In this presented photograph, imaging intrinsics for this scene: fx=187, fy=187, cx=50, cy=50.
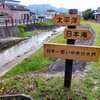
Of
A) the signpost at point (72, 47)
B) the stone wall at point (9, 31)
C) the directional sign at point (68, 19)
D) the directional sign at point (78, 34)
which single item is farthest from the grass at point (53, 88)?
the stone wall at point (9, 31)

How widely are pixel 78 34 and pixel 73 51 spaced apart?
485mm

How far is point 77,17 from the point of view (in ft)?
16.5

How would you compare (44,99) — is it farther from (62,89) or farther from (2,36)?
(2,36)

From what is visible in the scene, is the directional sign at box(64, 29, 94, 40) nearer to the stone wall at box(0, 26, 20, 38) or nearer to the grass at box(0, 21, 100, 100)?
the grass at box(0, 21, 100, 100)

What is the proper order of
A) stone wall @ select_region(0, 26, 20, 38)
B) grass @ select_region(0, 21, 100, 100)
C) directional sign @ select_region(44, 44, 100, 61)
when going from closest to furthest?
directional sign @ select_region(44, 44, 100, 61) → grass @ select_region(0, 21, 100, 100) → stone wall @ select_region(0, 26, 20, 38)

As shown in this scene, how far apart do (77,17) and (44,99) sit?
243 centimetres

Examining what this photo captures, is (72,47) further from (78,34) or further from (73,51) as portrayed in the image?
(78,34)

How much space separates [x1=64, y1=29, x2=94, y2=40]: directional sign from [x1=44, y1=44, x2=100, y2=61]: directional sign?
0.25m

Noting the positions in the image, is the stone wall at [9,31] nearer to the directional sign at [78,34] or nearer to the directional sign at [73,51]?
the directional sign at [73,51]

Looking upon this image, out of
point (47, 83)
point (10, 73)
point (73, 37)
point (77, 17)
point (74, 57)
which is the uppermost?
point (77, 17)

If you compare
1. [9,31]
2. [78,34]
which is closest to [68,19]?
[78,34]

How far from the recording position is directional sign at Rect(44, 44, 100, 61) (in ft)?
16.4

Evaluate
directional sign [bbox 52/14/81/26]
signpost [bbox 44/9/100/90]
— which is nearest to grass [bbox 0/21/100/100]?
signpost [bbox 44/9/100/90]

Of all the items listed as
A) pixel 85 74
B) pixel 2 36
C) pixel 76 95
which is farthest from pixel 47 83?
pixel 2 36
